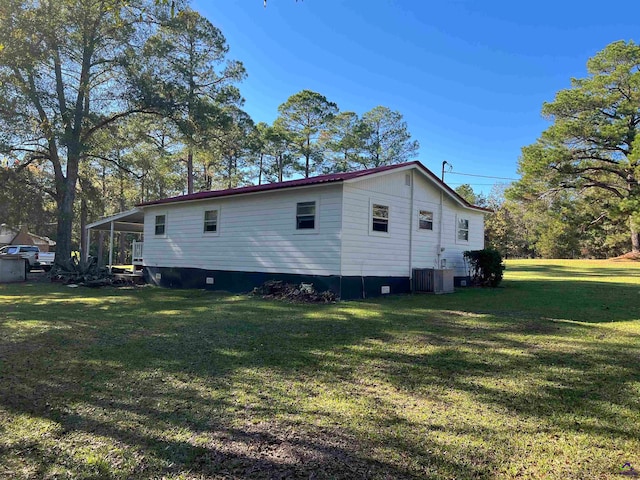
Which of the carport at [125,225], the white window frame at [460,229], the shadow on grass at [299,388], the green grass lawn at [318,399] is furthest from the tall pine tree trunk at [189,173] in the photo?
the green grass lawn at [318,399]

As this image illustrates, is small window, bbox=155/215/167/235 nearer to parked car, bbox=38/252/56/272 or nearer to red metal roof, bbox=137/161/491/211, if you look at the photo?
red metal roof, bbox=137/161/491/211

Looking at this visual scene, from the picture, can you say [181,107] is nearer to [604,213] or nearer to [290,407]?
[290,407]

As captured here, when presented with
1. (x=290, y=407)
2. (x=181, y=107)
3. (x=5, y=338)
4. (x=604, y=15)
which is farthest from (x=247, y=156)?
(x=290, y=407)

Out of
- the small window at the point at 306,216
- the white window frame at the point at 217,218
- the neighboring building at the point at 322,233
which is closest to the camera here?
the neighboring building at the point at 322,233

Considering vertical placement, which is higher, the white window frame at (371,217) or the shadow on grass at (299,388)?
the white window frame at (371,217)

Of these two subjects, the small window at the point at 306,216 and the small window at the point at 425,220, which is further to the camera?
the small window at the point at 425,220

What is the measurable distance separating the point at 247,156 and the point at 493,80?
1927 centimetres

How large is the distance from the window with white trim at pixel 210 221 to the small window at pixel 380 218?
209 inches

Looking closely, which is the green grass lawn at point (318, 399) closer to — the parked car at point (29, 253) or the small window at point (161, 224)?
the small window at point (161, 224)

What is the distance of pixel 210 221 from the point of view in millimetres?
13805

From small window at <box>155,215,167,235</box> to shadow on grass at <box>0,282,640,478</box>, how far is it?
329 inches

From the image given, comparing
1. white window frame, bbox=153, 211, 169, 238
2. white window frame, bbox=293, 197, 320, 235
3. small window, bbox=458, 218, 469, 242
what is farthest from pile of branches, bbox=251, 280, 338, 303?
small window, bbox=458, 218, 469, 242

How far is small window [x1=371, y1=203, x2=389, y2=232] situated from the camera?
11.3m

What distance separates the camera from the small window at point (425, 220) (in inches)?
509
